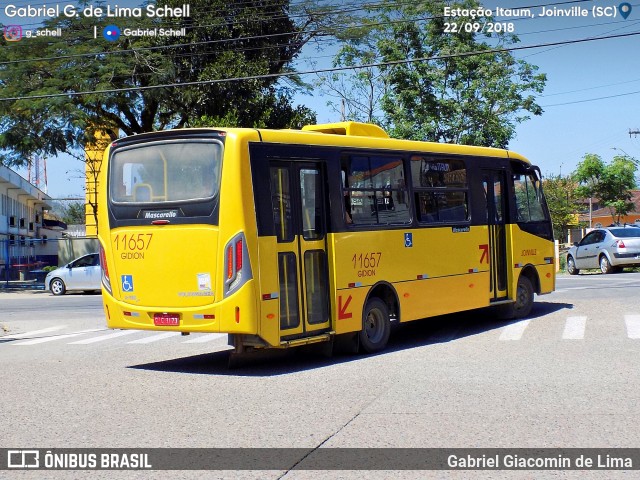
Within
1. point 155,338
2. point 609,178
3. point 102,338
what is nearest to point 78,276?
point 102,338

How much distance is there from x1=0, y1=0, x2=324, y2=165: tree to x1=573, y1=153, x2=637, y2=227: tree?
149ft

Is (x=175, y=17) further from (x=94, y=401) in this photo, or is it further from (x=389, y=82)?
(x=94, y=401)

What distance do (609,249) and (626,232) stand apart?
3.03 feet

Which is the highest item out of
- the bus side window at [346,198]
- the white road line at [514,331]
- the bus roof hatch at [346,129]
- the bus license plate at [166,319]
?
the bus roof hatch at [346,129]

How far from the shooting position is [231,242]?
11.4 m

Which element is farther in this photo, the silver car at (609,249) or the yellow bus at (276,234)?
the silver car at (609,249)

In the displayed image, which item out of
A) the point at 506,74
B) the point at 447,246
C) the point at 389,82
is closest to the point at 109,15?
the point at 389,82

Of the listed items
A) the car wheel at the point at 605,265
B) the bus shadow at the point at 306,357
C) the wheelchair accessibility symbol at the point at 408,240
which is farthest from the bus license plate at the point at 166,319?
the car wheel at the point at 605,265

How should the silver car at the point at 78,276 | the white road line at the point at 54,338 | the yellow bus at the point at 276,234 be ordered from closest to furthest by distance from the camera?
the yellow bus at the point at 276,234 < the white road line at the point at 54,338 < the silver car at the point at 78,276

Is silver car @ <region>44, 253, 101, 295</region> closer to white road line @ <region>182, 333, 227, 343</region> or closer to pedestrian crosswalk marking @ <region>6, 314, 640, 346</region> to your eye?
pedestrian crosswalk marking @ <region>6, 314, 640, 346</region>

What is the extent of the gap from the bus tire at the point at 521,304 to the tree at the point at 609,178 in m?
58.6

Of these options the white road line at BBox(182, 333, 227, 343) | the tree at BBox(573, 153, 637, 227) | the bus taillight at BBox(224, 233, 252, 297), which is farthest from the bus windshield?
the tree at BBox(573, 153, 637, 227)

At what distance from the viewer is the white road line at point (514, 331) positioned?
587 inches

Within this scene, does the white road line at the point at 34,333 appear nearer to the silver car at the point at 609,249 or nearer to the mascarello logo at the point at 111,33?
the mascarello logo at the point at 111,33
